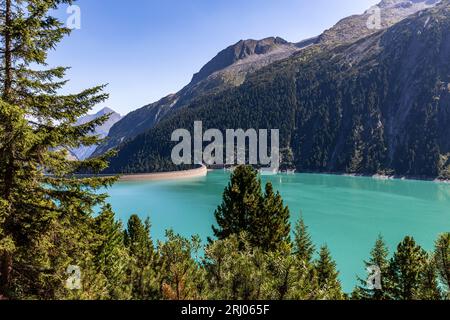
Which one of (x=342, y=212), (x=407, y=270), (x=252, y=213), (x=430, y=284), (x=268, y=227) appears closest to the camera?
(x=430, y=284)

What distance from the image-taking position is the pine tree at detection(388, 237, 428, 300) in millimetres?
26156

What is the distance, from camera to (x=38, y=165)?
13.8 metres

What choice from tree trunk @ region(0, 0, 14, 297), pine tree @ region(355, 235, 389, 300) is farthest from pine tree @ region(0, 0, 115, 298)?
pine tree @ region(355, 235, 389, 300)

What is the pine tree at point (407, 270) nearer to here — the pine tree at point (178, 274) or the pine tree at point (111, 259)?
the pine tree at point (178, 274)

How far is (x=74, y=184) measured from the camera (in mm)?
14312

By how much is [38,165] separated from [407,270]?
2577 centimetres

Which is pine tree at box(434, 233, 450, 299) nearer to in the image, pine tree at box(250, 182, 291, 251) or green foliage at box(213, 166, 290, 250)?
pine tree at box(250, 182, 291, 251)

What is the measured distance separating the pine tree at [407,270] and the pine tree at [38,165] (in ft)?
75.5

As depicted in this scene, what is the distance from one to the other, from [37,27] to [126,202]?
361 feet

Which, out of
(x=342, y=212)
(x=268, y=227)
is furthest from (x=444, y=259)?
(x=342, y=212)

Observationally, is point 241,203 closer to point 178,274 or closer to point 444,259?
point 444,259

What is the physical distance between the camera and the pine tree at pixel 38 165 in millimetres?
12922

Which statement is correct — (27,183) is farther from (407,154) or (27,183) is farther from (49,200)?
(407,154)
